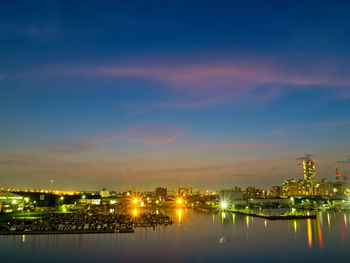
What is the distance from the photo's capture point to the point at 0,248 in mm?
A: 27938

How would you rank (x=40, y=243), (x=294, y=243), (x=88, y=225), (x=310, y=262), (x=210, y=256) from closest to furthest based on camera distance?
(x=310, y=262) < (x=210, y=256) < (x=40, y=243) < (x=294, y=243) < (x=88, y=225)

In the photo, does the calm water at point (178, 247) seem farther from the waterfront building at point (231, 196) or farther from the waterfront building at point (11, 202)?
the waterfront building at point (231, 196)

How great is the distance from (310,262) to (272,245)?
259 inches

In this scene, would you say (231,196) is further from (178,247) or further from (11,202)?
(178,247)

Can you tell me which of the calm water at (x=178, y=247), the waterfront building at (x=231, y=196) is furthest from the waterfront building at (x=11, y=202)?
the waterfront building at (x=231, y=196)

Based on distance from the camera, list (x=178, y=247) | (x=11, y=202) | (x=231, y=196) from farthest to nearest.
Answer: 1. (x=231, y=196)
2. (x=11, y=202)
3. (x=178, y=247)

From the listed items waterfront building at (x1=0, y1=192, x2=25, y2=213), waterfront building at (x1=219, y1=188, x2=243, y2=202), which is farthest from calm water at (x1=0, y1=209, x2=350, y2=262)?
waterfront building at (x1=219, y1=188, x2=243, y2=202)

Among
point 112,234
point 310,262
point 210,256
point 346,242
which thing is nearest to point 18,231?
point 112,234

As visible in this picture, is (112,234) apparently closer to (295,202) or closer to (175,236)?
(175,236)

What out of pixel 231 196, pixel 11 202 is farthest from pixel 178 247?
pixel 231 196

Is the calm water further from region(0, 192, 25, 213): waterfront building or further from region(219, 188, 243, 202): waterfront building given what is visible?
region(219, 188, 243, 202): waterfront building

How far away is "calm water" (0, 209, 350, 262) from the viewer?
84.3ft

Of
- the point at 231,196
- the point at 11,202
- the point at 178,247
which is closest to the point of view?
the point at 178,247

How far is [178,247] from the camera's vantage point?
30109mm
